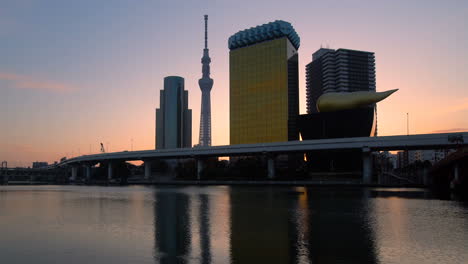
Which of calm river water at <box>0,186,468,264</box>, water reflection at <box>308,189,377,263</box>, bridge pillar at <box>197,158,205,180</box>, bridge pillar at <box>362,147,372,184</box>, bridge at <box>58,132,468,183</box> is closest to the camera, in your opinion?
water reflection at <box>308,189,377,263</box>

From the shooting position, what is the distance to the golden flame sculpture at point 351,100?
12775 cm

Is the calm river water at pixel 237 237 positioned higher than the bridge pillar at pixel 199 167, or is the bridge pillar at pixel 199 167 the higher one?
the bridge pillar at pixel 199 167

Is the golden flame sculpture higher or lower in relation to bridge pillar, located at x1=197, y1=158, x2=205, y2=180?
higher

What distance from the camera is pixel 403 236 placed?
24.3 m

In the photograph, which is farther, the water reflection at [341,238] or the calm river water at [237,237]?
the calm river water at [237,237]

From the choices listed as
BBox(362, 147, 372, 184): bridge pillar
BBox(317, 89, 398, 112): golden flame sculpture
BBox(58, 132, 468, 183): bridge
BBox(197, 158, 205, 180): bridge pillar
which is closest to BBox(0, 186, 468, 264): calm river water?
BBox(58, 132, 468, 183): bridge

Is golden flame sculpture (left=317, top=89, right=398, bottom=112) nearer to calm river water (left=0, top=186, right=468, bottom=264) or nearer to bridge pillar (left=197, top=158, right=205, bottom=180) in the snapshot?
bridge pillar (left=197, top=158, right=205, bottom=180)

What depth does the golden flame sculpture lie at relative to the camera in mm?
127750

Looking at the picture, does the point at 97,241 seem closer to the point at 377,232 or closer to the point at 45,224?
the point at 45,224

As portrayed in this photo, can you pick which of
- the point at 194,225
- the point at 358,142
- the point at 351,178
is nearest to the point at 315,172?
the point at 351,178

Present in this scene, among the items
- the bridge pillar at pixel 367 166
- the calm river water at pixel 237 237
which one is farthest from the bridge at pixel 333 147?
the calm river water at pixel 237 237

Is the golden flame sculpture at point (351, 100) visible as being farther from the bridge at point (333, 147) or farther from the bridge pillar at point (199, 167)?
the bridge pillar at point (199, 167)

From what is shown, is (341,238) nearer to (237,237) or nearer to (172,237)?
(237,237)

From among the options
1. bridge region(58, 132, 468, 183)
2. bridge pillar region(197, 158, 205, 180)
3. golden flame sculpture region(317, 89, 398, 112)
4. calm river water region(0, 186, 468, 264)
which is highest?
golden flame sculpture region(317, 89, 398, 112)
